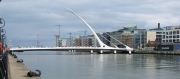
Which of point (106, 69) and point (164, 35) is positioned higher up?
point (164, 35)

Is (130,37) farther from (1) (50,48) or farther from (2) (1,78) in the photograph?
(2) (1,78)

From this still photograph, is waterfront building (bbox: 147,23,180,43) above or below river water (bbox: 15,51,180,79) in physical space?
above

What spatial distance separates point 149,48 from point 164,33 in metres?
15.2

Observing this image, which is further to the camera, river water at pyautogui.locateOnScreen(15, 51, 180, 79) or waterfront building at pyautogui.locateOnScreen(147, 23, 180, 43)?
waterfront building at pyautogui.locateOnScreen(147, 23, 180, 43)

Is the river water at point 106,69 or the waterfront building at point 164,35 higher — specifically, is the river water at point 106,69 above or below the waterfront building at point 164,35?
below

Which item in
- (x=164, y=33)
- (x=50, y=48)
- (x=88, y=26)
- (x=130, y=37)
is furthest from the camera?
(x=130, y=37)

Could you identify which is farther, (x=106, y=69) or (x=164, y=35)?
(x=164, y=35)

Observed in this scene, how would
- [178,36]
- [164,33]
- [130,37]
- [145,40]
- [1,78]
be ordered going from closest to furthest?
1. [1,78]
2. [178,36]
3. [164,33]
4. [145,40]
5. [130,37]

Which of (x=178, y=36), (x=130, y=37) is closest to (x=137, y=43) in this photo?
(x=130, y=37)

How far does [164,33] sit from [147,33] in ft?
30.7

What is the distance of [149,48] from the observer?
136625 millimetres

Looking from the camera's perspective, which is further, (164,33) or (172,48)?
(164,33)

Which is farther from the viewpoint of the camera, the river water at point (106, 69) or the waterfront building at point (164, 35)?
the waterfront building at point (164, 35)

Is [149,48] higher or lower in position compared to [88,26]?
lower
